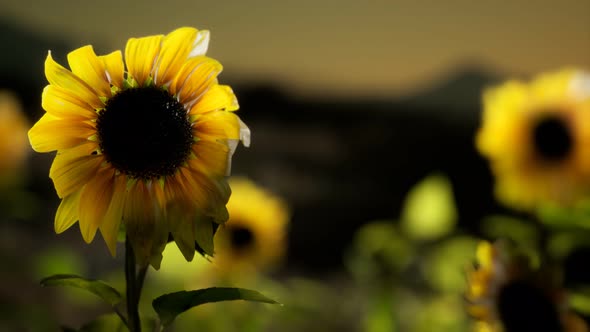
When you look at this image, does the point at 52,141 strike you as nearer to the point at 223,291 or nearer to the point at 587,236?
the point at 223,291

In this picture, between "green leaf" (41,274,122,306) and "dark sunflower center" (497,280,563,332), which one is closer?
"green leaf" (41,274,122,306)

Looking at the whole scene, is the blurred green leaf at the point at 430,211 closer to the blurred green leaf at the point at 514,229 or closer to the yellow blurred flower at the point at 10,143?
the blurred green leaf at the point at 514,229

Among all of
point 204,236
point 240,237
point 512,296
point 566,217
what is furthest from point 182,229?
point 240,237

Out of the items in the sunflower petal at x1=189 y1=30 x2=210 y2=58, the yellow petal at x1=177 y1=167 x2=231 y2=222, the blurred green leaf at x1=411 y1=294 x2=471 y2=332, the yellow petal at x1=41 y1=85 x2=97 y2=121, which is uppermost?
the sunflower petal at x1=189 y1=30 x2=210 y2=58

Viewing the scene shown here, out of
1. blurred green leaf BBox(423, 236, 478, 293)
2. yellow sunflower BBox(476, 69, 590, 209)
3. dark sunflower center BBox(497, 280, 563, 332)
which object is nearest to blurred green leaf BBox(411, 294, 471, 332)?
blurred green leaf BBox(423, 236, 478, 293)

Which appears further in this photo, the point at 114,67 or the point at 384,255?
the point at 384,255

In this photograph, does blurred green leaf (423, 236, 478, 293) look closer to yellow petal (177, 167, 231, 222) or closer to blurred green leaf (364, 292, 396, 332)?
blurred green leaf (364, 292, 396, 332)

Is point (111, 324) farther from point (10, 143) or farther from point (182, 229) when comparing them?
point (10, 143)

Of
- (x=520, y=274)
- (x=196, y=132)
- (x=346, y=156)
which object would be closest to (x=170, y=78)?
(x=196, y=132)
